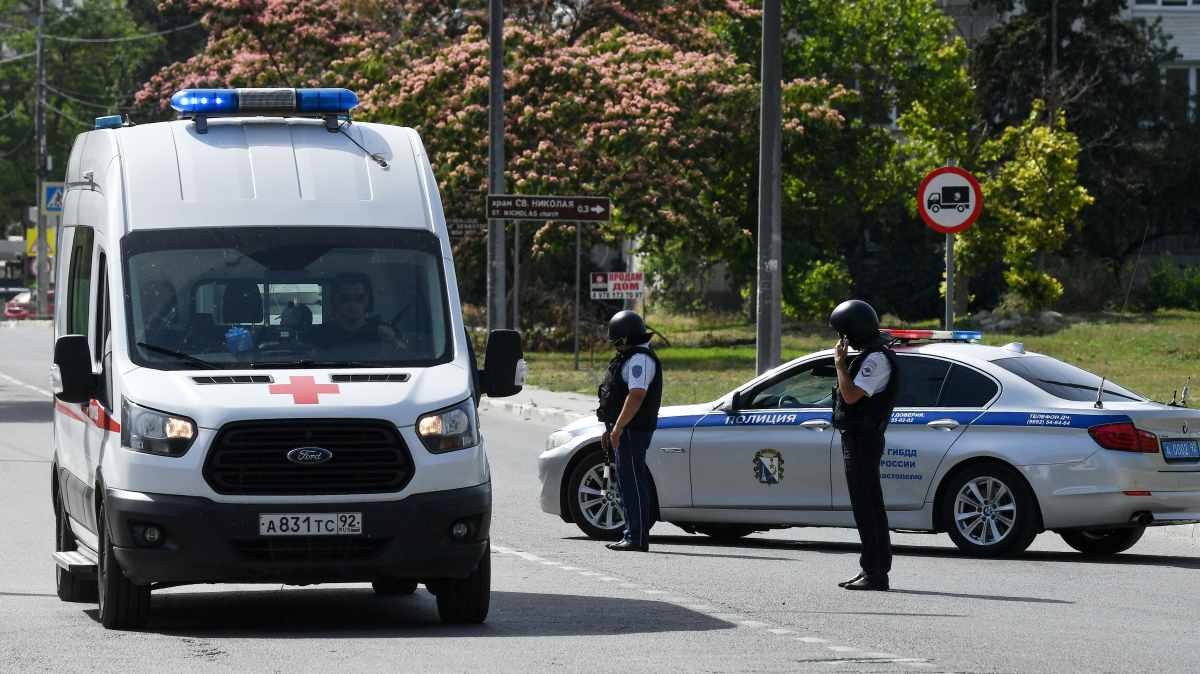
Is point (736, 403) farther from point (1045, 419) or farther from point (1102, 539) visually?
point (1102, 539)

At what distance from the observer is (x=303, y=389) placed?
7.77 metres

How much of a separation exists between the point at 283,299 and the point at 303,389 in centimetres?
72

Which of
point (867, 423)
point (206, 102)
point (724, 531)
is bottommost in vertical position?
point (724, 531)

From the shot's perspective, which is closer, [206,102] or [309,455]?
[309,455]

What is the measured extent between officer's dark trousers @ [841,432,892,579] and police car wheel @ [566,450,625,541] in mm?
3020

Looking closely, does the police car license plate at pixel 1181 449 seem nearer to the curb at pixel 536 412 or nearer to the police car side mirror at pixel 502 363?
the police car side mirror at pixel 502 363

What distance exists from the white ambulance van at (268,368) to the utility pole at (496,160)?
59.0 ft

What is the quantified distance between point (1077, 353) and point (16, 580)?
23.6 meters

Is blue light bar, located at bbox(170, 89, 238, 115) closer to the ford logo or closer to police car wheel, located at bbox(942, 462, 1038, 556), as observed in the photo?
the ford logo

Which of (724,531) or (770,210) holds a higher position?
(770,210)

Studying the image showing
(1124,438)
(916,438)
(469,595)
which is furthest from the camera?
(916,438)

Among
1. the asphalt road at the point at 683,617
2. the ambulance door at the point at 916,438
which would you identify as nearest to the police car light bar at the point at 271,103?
the asphalt road at the point at 683,617

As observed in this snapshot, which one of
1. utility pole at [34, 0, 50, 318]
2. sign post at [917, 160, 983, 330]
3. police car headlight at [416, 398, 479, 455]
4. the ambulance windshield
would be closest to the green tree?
sign post at [917, 160, 983, 330]

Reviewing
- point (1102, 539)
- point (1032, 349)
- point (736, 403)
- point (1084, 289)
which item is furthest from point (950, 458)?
point (1084, 289)
